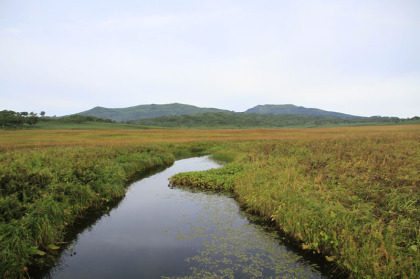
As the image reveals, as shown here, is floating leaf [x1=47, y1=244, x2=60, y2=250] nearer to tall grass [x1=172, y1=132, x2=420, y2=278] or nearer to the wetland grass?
the wetland grass

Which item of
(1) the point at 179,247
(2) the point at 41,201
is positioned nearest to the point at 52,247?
(2) the point at 41,201

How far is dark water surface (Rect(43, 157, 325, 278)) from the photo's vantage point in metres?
8.11

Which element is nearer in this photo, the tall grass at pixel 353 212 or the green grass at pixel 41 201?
the tall grass at pixel 353 212

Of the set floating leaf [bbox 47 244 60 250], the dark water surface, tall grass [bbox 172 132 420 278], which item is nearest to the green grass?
floating leaf [bbox 47 244 60 250]

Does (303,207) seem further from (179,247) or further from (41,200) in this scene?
(41,200)

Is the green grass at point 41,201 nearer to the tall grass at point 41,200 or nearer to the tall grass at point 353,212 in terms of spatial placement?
the tall grass at point 41,200

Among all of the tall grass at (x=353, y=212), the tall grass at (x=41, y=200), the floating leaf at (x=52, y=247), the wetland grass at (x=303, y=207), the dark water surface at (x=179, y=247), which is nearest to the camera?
the tall grass at (x=353, y=212)

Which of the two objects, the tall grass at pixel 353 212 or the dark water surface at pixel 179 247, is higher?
the tall grass at pixel 353 212

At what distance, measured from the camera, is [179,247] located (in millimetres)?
9641

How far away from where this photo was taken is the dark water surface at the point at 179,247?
811 centimetres

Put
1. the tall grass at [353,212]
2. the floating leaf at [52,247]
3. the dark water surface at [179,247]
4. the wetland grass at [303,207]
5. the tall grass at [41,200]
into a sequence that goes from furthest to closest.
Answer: the floating leaf at [52,247], the dark water surface at [179,247], the tall grass at [41,200], the wetland grass at [303,207], the tall grass at [353,212]

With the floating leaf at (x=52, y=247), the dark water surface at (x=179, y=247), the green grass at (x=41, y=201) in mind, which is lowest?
the dark water surface at (x=179, y=247)

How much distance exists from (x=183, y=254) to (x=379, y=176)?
32.5 feet

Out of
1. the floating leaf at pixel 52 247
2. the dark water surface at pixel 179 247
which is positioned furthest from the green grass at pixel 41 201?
the dark water surface at pixel 179 247
